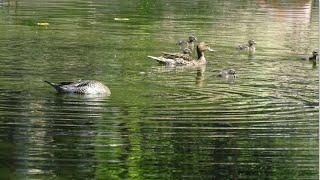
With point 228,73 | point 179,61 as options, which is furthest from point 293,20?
point 228,73

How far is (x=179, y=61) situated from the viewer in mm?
25094

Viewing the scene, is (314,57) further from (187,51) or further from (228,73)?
(228,73)

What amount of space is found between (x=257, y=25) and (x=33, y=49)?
40.5 feet

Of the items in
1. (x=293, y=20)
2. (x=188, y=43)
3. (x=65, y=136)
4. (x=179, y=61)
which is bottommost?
(x=293, y=20)

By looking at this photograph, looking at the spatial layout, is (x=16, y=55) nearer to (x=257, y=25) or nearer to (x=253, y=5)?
(x=257, y=25)

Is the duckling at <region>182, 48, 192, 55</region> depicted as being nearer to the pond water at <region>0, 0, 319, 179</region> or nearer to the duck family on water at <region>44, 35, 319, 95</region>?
the duck family on water at <region>44, 35, 319, 95</region>

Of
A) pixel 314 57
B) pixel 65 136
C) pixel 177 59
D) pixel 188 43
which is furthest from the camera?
pixel 188 43

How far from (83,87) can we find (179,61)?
6.82 metres

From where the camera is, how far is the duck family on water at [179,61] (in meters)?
18.5

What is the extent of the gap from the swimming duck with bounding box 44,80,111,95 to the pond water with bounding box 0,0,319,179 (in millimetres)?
217

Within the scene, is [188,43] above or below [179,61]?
below

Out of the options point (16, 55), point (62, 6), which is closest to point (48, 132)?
point (16, 55)

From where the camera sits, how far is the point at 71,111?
54.4ft

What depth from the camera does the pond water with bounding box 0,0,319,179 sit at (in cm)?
1281
